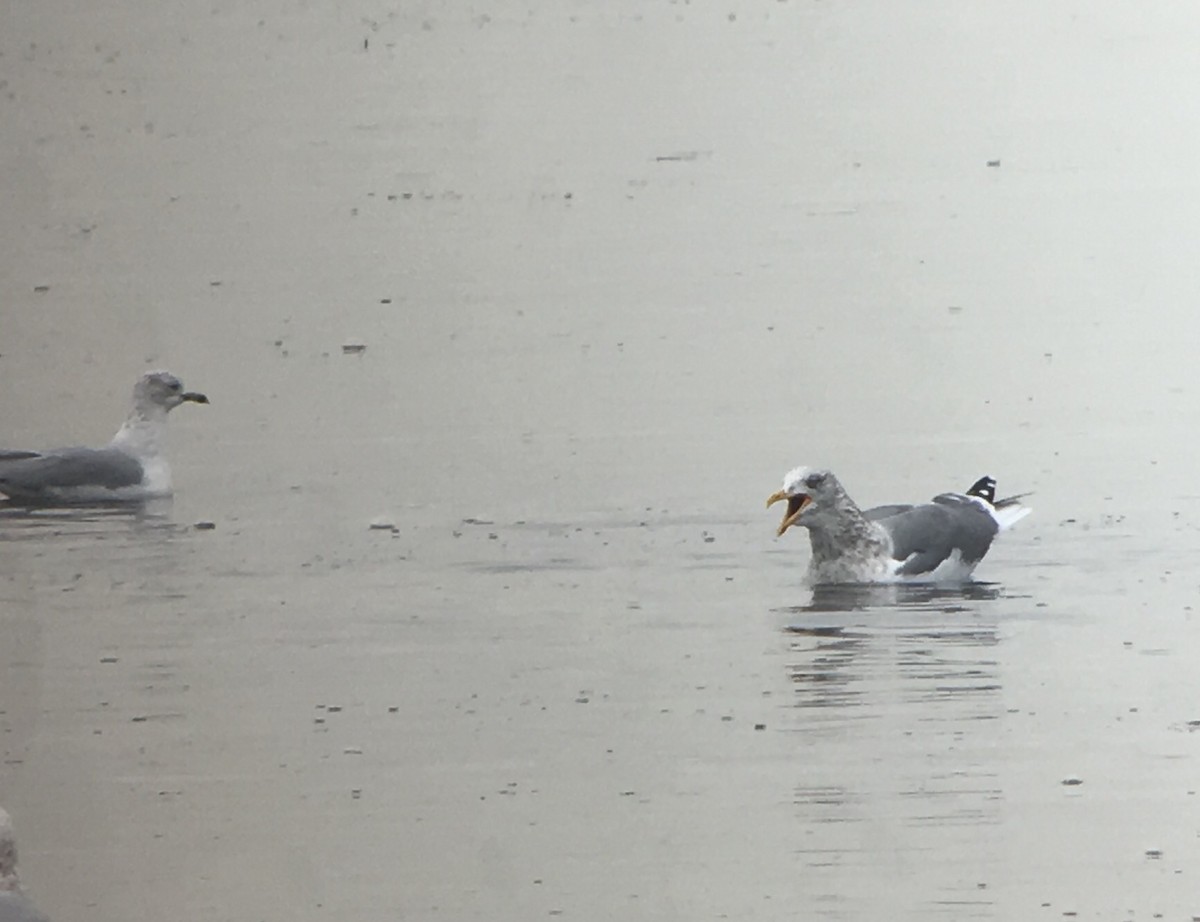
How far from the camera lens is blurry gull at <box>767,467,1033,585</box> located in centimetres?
604

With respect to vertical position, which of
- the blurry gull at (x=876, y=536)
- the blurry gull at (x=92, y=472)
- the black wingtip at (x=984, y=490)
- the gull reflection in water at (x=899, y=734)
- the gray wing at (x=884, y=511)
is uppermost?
the blurry gull at (x=92, y=472)

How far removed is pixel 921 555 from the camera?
6.07 m

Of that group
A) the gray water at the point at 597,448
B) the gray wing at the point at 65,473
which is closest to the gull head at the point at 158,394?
the gray water at the point at 597,448

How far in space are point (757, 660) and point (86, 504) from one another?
7.55 ft

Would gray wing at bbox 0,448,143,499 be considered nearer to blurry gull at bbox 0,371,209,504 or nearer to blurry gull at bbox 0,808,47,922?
blurry gull at bbox 0,371,209,504

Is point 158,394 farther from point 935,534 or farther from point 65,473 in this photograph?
point 935,534

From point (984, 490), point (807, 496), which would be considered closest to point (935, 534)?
point (807, 496)

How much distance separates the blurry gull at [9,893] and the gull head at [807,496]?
8.85 feet

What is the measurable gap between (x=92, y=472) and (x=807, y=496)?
2.02 m

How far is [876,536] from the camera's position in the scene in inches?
239

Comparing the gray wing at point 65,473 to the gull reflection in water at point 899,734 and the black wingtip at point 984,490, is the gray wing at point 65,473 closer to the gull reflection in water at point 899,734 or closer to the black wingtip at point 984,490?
the gull reflection in water at point 899,734

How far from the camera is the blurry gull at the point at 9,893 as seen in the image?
345cm

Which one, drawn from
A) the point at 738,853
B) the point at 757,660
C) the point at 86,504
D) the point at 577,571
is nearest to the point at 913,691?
the point at 757,660

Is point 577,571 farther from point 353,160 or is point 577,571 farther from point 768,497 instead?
point 353,160
